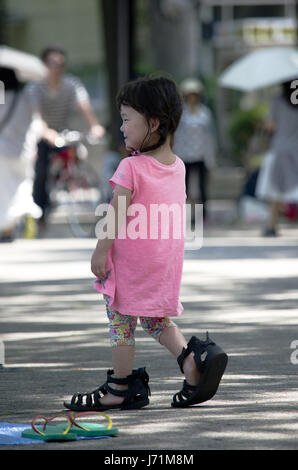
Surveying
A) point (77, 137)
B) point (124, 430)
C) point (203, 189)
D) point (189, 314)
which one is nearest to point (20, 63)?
point (77, 137)

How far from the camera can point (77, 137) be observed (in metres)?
14.5

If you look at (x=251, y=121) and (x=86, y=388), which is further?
(x=251, y=121)

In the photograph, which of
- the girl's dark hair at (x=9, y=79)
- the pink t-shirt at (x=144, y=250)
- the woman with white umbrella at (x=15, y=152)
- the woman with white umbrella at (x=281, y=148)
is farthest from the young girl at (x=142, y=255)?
the woman with white umbrella at (x=281, y=148)

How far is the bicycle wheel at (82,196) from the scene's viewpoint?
48.9ft

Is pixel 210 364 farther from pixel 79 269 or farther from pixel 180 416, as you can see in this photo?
pixel 79 269

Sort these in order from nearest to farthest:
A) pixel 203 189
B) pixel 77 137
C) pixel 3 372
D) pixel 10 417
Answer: pixel 10 417 → pixel 3 372 → pixel 77 137 → pixel 203 189

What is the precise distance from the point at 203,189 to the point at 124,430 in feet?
40.7

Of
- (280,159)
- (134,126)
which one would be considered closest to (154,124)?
(134,126)

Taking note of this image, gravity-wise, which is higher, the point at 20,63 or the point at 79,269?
the point at 20,63

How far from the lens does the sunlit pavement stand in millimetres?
4957

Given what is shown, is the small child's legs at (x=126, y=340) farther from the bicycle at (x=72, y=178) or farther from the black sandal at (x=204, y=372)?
the bicycle at (x=72, y=178)

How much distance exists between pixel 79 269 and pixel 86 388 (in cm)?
545

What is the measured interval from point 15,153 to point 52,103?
3.39 feet
